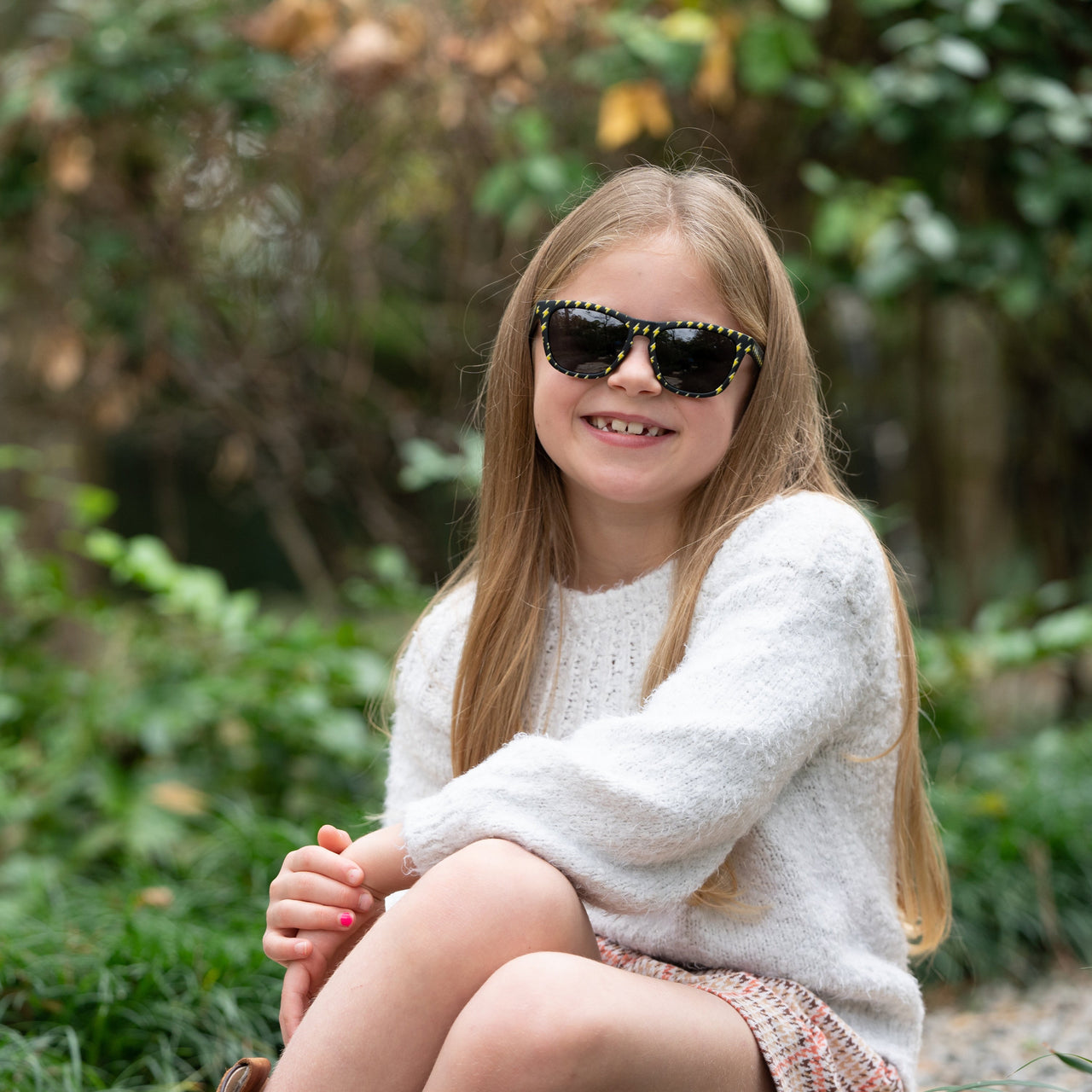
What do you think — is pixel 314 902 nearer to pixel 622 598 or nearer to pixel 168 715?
pixel 622 598

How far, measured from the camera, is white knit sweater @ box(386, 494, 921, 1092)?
1283 mm

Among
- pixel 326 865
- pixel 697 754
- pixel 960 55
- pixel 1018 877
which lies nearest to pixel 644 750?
pixel 697 754

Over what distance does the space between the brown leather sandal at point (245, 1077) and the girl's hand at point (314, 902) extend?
0.39 ft

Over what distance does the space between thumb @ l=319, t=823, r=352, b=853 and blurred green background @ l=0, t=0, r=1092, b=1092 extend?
60cm

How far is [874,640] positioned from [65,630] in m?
3.21

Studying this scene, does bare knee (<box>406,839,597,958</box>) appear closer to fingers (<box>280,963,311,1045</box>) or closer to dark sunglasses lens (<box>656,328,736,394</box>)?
fingers (<box>280,963,311,1045</box>)

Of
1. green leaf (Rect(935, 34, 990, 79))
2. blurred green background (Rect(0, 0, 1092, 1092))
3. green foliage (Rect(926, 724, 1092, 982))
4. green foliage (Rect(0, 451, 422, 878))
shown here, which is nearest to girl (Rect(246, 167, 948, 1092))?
blurred green background (Rect(0, 0, 1092, 1092))

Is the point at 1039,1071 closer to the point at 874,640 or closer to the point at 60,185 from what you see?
the point at 874,640

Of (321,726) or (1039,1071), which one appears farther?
(321,726)

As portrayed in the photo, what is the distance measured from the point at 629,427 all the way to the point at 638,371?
0.09m

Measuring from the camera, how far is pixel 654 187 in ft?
5.31

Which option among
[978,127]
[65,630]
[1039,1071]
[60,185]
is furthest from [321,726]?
[978,127]

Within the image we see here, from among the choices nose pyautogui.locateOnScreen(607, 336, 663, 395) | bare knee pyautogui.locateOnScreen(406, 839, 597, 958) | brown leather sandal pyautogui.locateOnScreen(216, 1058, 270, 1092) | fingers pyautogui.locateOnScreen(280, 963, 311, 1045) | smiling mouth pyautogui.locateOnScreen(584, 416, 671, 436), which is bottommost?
brown leather sandal pyautogui.locateOnScreen(216, 1058, 270, 1092)

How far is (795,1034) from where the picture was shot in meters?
1.34
